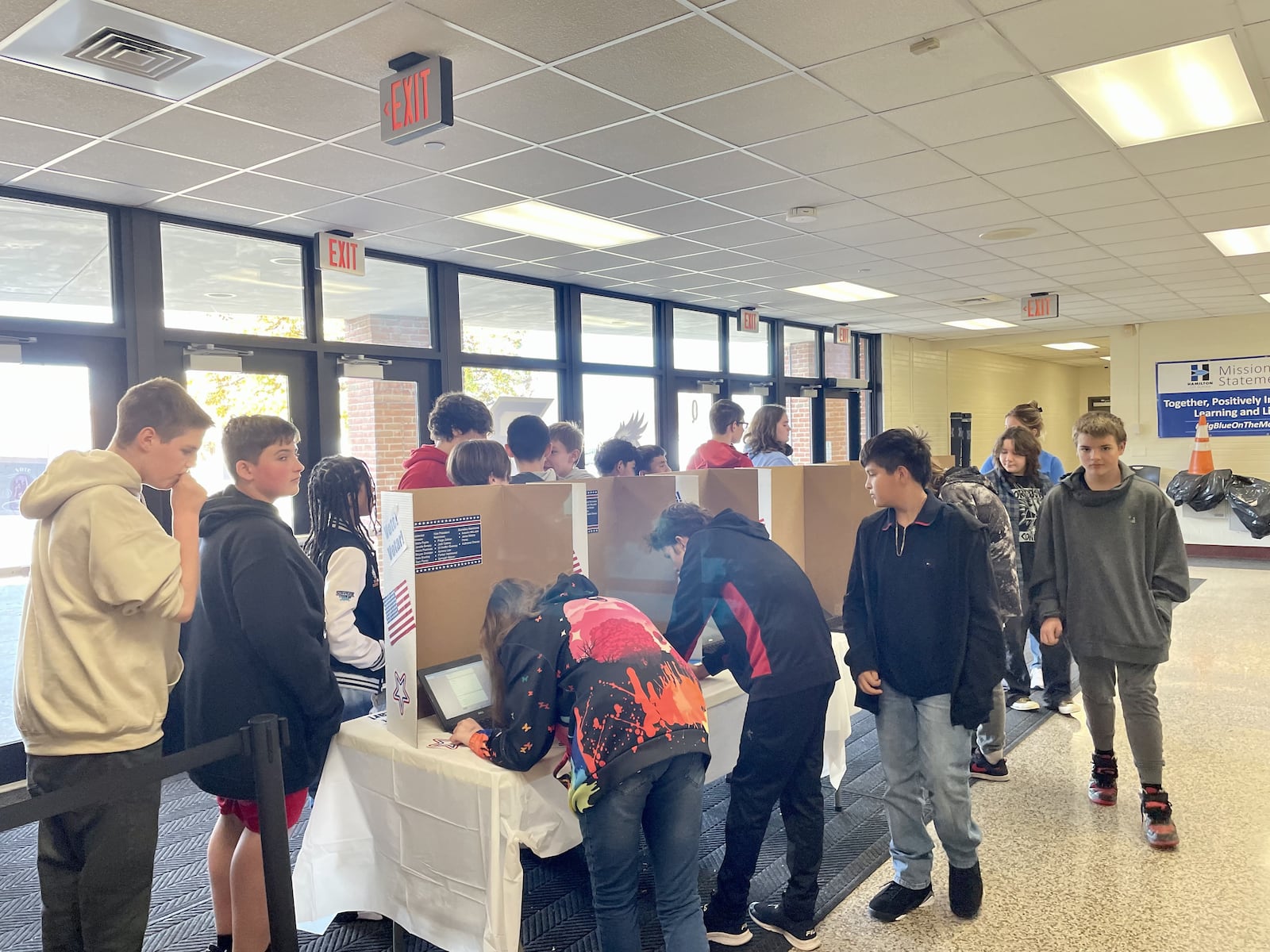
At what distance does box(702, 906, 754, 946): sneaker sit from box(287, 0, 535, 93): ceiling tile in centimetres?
279

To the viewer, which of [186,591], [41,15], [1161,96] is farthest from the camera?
[1161,96]

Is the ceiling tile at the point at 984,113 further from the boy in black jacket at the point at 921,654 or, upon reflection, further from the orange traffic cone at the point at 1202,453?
the orange traffic cone at the point at 1202,453

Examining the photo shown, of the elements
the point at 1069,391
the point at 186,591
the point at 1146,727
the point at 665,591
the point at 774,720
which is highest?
the point at 1069,391

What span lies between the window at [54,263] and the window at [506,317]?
2319 millimetres

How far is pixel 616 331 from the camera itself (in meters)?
7.65

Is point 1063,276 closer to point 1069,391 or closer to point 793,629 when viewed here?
point 793,629

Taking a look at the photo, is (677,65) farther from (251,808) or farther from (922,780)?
(251,808)

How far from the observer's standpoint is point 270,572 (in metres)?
2.09

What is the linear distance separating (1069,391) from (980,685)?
17.9m

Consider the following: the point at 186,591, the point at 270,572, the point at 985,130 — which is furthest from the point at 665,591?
the point at 985,130

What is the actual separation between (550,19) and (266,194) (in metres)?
2.27

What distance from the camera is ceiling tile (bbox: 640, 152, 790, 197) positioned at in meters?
4.02

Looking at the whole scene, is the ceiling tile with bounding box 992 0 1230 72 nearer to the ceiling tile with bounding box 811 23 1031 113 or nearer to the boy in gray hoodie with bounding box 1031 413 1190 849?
the ceiling tile with bounding box 811 23 1031 113

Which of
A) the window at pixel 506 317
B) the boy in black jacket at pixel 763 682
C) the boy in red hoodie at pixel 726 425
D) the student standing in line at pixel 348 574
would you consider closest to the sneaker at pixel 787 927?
the boy in black jacket at pixel 763 682
